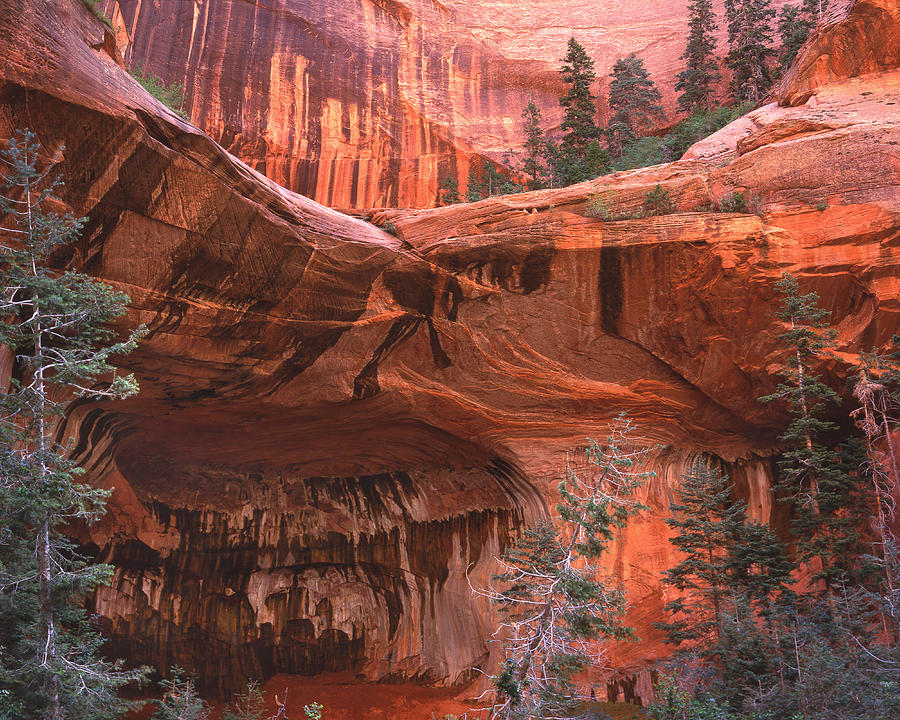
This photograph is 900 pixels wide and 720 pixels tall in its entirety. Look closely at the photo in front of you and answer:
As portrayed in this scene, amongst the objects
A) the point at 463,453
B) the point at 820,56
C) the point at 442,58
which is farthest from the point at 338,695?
the point at 442,58

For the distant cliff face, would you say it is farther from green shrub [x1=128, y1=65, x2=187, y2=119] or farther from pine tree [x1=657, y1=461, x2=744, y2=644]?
A: pine tree [x1=657, y1=461, x2=744, y2=644]

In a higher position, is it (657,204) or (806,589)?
(657,204)

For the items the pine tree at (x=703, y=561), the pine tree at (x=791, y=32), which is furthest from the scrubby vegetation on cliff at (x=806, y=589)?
the pine tree at (x=791, y=32)

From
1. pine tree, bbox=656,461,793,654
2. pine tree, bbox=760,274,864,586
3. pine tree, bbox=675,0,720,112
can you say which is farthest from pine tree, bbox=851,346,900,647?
pine tree, bbox=675,0,720,112

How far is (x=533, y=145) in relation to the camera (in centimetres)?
2608

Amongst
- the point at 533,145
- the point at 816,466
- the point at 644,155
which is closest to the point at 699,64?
the point at 533,145

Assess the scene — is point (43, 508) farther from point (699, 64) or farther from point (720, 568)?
point (699, 64)

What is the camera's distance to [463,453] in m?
17.9

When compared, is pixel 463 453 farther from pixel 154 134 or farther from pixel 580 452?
pixel 154 134

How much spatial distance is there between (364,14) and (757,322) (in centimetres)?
2159

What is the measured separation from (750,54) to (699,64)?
7.39 ft

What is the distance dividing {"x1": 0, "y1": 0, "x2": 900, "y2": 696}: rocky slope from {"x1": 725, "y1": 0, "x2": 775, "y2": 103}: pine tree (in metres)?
11.0

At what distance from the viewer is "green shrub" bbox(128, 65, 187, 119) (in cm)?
2175

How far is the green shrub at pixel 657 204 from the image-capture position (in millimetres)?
14898
